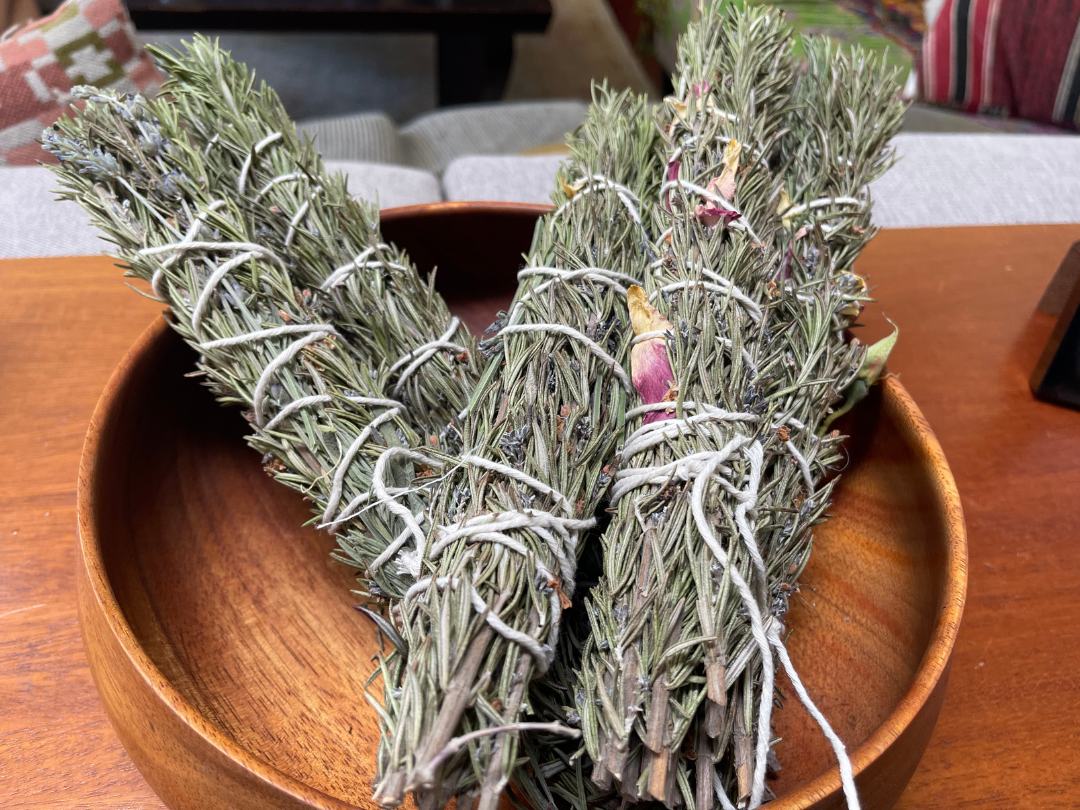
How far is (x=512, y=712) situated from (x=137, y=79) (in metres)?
1.37

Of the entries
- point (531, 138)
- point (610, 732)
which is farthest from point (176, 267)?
point (531, 138)

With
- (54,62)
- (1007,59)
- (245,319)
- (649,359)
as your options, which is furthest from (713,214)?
(1007,59)

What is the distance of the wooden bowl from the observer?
0.44 meters

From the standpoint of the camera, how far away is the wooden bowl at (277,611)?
44 cm

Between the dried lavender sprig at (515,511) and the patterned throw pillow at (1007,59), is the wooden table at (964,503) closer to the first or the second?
the dried lavender sprig at (515,511)

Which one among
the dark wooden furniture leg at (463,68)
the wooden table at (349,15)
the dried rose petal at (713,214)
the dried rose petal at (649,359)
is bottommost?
the dark wooden furniture leg at (463,68)

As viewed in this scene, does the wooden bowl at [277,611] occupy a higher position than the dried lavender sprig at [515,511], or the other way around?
the dried lavender sprig at [515,511]

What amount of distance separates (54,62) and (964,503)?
1428 millimetres

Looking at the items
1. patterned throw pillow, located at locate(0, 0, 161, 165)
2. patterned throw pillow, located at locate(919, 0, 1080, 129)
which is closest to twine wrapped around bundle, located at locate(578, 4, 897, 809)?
patterned throw pillow, located at locate(0, 0, 161, 165)

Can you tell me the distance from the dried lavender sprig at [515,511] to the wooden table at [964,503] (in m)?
0.28

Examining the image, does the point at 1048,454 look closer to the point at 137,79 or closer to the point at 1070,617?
the point at 1070,617

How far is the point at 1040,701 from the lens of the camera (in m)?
0.62

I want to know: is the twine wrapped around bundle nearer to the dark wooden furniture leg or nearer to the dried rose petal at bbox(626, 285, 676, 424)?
the dried rose petal at bbox(626, 285, 676, 424)

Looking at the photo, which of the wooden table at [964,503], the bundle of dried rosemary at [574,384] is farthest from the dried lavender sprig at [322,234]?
the wooden table at [964,503]
